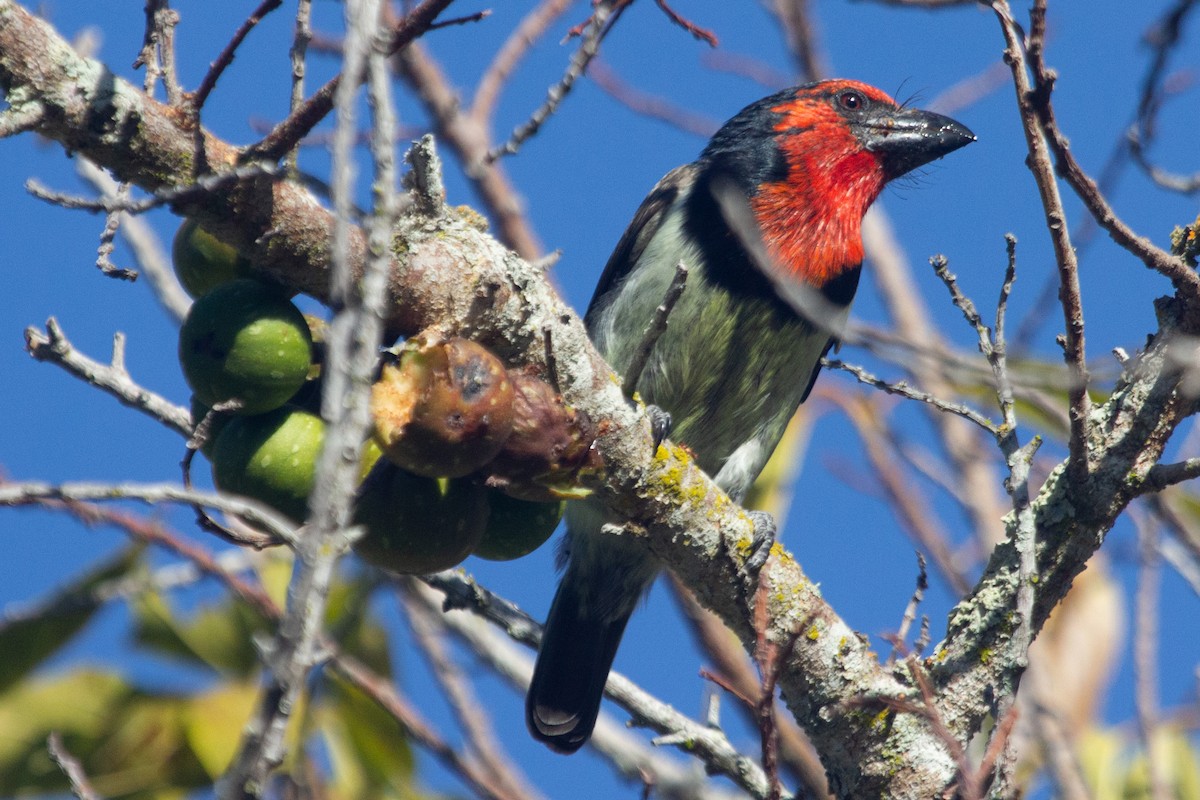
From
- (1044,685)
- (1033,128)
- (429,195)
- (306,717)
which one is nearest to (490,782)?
(306,717)

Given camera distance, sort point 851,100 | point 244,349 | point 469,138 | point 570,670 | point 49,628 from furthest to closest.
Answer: point 469,138 < point 851,100 < point 570,670 < point 49,628 < point 244,349

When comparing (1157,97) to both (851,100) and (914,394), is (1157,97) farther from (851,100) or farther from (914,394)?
(851,100)

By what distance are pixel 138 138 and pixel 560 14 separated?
9.98 ft

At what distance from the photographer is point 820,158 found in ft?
12.8

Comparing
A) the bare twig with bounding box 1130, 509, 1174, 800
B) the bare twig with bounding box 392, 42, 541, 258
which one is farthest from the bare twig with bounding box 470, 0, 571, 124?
the bare twig with bounding box 1130, 509, 1174, 800

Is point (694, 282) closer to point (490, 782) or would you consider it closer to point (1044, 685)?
point (490, 782)

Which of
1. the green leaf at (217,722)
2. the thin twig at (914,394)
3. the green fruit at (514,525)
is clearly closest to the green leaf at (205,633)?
the green leaf at (217,722)

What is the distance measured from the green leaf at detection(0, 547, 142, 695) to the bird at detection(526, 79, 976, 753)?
3.58ft

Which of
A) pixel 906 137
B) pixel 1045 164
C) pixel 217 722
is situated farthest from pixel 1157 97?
pixel 217 722

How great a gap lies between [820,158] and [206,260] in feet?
7.45

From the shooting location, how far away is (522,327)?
2227 mm

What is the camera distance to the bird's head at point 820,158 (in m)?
3.75

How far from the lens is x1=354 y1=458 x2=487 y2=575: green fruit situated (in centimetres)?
214

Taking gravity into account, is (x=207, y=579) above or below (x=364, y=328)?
above
